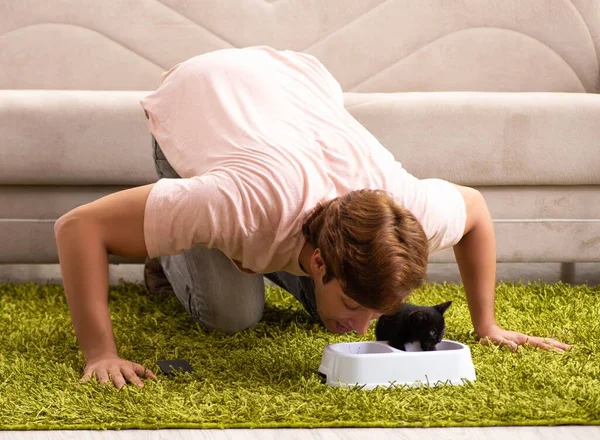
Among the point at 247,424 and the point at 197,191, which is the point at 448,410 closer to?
the point at 247,424

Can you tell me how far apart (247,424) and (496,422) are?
35 centimetres

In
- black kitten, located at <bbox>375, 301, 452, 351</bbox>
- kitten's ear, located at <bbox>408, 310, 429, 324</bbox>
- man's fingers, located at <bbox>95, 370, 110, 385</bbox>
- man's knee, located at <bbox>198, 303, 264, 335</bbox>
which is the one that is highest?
kitten's ear, located at <bbox>408, 310, 429, 324</bbox>

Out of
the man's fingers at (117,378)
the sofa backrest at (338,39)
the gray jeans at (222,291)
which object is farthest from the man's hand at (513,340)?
the sofa backrest at (338,39)

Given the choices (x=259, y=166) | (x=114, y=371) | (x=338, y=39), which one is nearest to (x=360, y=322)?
(x=259, y=166)

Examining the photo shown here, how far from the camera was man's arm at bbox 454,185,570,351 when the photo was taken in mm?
1626

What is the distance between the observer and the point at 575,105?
7.33ft

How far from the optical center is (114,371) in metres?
1.40

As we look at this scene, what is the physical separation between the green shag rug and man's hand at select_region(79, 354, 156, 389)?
0.02 m

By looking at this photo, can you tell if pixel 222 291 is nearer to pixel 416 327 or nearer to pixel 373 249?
pixel 416 327

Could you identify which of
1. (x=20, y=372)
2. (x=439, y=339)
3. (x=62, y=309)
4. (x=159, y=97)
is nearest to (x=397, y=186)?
(x=439, y=339)

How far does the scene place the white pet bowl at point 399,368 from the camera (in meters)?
1.37

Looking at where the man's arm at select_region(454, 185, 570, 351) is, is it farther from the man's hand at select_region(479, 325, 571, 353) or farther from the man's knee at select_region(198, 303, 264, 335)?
the man's knee at select_region(198, 303, 264, 335)

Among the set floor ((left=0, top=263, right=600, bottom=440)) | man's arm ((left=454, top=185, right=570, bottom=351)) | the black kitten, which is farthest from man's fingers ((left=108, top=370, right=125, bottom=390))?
man's arm ((left=454, top=185, right=570, bottom=351))

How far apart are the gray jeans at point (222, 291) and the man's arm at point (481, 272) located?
12.5 inches
